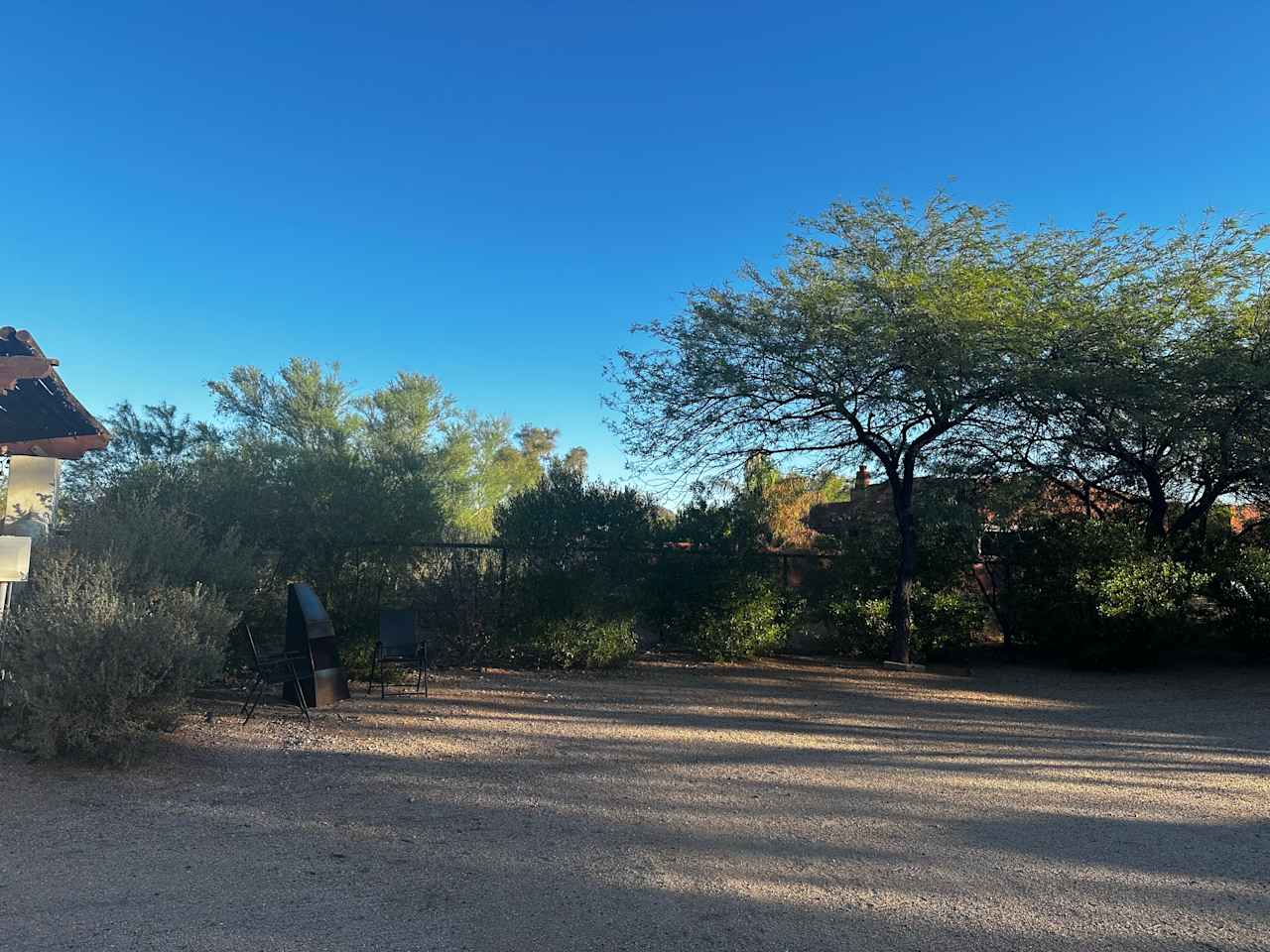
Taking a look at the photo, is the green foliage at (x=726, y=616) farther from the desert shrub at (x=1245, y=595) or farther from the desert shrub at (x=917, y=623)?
the desert shrub at (x=1245, y=595)

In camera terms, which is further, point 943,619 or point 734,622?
point 943,619

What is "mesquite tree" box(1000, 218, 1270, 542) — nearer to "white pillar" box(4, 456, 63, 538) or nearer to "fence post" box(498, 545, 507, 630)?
"fence post" box(498, 545, 507, 630)

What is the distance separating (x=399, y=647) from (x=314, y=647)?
1099mm

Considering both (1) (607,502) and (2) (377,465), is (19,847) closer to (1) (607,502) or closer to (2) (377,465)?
(2) (377,465)

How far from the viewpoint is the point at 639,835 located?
4.89 meters

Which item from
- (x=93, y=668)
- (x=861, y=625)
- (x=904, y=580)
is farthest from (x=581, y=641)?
(x=93, y=668)

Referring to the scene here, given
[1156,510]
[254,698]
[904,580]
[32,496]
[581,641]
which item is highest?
[1156,510]

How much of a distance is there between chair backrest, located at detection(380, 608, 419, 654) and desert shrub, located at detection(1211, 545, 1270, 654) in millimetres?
11347

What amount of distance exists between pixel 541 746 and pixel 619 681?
347cm

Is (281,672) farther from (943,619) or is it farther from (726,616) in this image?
(943,619)

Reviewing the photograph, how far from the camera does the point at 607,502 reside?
1169cm

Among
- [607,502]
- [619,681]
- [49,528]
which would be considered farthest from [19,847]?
[607,502]

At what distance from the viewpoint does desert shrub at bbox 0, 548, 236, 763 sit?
5.77 m

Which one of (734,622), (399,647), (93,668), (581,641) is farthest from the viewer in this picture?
(734,622)
